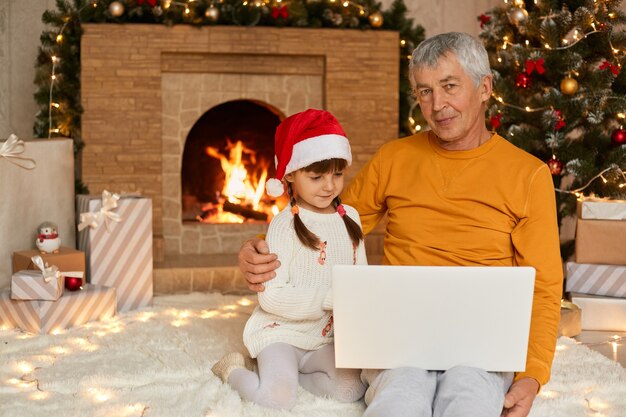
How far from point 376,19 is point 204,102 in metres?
0.96

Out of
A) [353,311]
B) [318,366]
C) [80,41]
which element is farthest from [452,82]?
[80,41]

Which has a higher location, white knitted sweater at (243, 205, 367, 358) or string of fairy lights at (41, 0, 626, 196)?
string of fairy lights at (41, 0, 626, 196)

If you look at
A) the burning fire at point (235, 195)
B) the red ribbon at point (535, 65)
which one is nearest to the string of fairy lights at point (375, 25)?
the red ribbon at point (535, 65)

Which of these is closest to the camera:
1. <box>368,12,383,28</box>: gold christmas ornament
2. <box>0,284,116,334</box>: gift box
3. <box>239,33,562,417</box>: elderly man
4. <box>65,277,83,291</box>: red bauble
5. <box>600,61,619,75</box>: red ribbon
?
<box>239,33,562,417</box>: elderly man

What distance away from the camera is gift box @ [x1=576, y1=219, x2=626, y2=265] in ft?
9.71

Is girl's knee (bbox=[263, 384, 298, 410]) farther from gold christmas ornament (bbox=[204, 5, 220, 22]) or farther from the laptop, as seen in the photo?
gold christmas ornament (bbox=[204, 5, 220, 22])

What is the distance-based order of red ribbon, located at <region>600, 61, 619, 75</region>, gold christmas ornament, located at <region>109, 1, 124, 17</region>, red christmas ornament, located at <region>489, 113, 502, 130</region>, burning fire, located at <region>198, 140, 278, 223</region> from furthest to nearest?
burning fire, located at <region>198, 140, 278, 223</region> < gold christmas ornament, located at <region>109, 1, 124, 17</region> < red christmas ornament, located at <region>489, 113, 502, 130</region> < red ribbon, located at <region>600, 61, 619, 75</region>

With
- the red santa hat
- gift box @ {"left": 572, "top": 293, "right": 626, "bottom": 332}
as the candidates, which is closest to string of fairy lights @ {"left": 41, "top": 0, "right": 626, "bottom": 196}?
gift box @ {"left": 572, "top": 293, "right": 626, "bottom": 332}

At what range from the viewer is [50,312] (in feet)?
8.79

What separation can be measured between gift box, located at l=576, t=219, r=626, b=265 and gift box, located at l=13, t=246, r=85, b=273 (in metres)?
1.86

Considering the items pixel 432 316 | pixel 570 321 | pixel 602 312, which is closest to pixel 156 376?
pixel 432 316

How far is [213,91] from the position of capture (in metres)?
4.02

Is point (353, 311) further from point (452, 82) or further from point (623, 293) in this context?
point (623, 293)

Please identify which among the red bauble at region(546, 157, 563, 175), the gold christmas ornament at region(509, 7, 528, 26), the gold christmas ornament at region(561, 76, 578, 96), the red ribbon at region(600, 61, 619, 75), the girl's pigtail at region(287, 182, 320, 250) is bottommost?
the girl's pigtail at region(287, 182, 320, 250)
